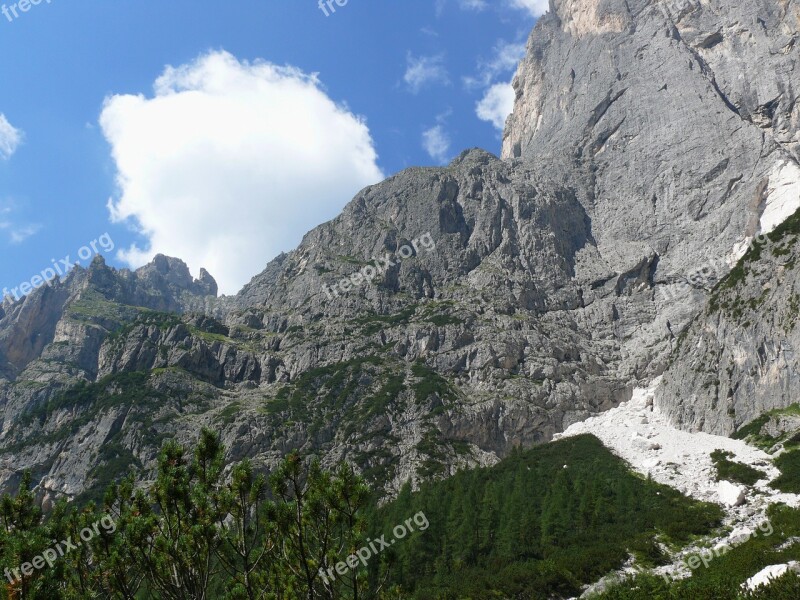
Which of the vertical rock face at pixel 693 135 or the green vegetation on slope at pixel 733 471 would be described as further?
the vertical rock face at pixel 693 135

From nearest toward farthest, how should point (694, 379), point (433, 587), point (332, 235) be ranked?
point (433, 587), point (694, 379), point (332, 235)

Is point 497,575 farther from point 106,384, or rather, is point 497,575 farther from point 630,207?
point 630,207

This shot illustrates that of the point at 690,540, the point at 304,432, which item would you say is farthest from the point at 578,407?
the point at 690,540

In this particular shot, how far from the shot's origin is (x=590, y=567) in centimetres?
5009

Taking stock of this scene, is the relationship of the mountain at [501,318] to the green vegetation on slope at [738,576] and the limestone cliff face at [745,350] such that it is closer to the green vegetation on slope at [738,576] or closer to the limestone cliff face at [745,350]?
the limestone cliff face at [745,350]

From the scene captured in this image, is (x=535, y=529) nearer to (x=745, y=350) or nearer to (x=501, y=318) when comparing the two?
(x=745, y=350)

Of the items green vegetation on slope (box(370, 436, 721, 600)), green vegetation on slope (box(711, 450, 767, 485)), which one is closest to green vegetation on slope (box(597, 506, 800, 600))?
green vegetation on slope (box(370, 436, 721, 600))

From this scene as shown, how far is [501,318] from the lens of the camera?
153 meters

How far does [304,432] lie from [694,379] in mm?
73288

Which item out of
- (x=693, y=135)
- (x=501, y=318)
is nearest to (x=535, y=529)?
(x=501, y=318)

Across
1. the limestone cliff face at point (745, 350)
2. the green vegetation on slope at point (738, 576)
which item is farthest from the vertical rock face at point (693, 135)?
the green vegetation on slope at point (738, 576)

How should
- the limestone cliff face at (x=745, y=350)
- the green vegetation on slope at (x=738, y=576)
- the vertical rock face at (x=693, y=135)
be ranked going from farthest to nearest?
the vertical rock face at (x=693, y=135), the limestone cliff face at (x=745, y=350), the green vegetation on slope at (x=738, y=576)

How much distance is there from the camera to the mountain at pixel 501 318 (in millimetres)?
120062

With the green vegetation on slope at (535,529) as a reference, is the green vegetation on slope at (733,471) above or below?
below
